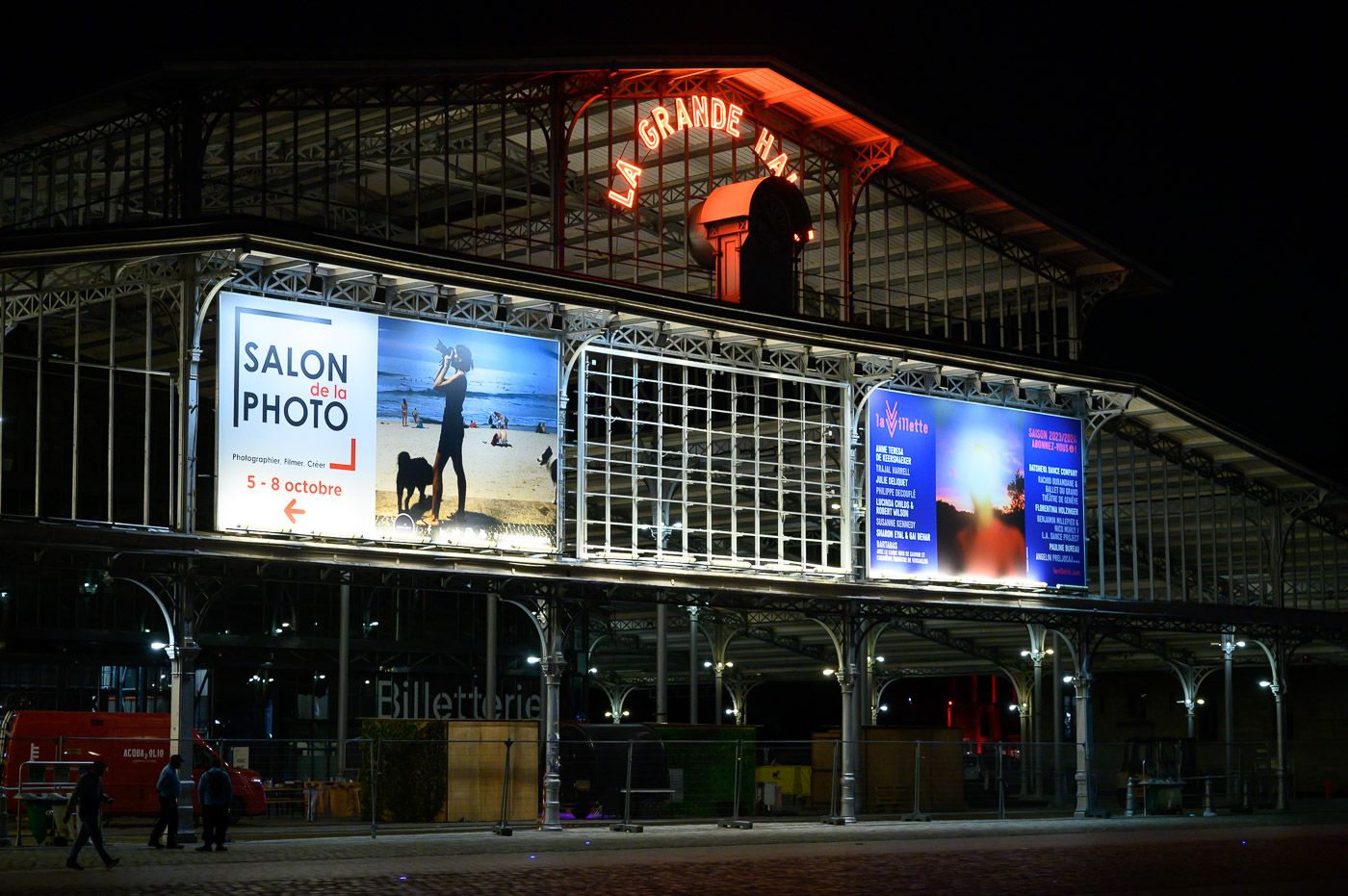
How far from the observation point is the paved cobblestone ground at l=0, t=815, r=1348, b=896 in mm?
20688

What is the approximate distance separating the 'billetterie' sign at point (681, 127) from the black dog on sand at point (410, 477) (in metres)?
8.14

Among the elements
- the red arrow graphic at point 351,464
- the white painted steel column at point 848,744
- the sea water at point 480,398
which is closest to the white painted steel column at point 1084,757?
the white painted steel column at point 848,744

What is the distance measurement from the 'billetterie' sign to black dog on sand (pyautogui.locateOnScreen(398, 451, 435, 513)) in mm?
8144

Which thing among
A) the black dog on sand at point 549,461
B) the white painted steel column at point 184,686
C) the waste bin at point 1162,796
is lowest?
the waste bin at point 1162,796

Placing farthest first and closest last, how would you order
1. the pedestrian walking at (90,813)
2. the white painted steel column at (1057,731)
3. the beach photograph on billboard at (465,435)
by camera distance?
the white painted steel column at (1057,731), the beach photograph on billboard at (465,435), the pedestrian walking at (90,813)

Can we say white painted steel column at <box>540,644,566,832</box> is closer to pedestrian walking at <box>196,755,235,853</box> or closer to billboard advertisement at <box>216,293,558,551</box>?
billboard advertisement at <box>216,293,558,551</box>

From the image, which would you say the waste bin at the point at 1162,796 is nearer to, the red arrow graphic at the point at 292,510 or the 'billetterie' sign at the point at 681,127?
the 'billetterie' sign at the point at 681,127

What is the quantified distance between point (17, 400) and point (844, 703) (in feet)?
85.2

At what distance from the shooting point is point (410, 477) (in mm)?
29984

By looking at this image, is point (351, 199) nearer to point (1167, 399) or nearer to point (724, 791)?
point (724, 791)

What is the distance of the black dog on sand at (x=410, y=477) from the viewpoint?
29.8m

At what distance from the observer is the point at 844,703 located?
3547 cm

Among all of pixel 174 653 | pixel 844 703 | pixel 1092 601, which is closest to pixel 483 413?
pixel 174 653

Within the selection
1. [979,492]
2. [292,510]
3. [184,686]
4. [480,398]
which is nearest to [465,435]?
[480,398]
